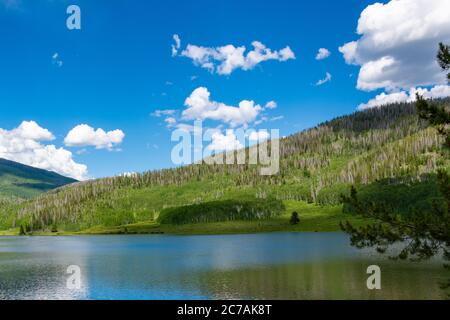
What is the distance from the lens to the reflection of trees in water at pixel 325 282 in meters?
53.6

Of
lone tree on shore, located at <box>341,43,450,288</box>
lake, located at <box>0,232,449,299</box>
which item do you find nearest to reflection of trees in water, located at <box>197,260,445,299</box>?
lake, located at <box>0,232,449,299</box>

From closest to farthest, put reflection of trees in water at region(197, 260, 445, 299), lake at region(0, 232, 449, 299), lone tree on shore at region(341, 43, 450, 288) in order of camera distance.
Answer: lone tree on shore at region(341, 43, 450, 288), reflection of trees in water at region(197, 260, 445, 299), lake at region(0, 232, 449, 299)

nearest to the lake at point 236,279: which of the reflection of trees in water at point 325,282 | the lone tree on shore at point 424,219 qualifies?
the reflection of trees in water at point 325,282

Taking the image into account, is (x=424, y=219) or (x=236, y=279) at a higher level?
(x=424, y=219)

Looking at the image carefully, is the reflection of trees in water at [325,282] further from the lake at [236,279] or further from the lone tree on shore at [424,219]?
the lone tree on shore at [424,219]

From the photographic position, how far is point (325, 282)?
6212cm

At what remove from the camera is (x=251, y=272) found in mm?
75250

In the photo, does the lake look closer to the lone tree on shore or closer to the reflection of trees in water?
the reflection of trees in water

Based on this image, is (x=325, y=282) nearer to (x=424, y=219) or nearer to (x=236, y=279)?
(x=236, y=279)

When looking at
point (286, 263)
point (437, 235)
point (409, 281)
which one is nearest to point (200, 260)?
point (286, 263)

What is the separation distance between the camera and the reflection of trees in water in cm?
5364

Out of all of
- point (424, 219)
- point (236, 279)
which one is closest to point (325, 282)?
point (236, 279)
